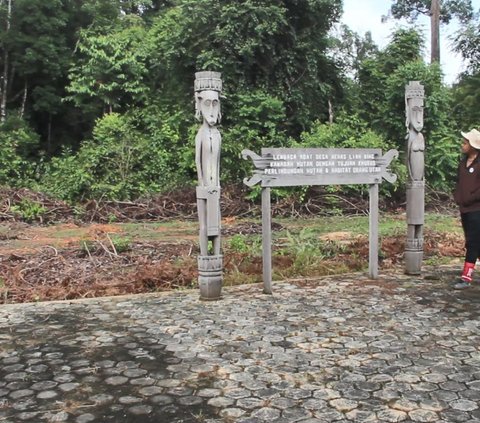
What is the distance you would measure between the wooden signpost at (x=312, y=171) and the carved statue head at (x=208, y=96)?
20.9 inches

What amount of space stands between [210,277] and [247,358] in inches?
81.4

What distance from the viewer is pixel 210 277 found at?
6.34 metres

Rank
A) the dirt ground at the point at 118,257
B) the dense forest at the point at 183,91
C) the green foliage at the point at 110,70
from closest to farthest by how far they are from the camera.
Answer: the dirt ground at the point at 118,257
the dense forest at the point at 183,91
the green foliage at the point at 110,70

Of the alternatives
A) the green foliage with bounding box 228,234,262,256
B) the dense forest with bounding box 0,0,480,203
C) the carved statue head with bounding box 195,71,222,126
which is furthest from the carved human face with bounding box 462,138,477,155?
the dense forest with bounding box 0,0,480,203

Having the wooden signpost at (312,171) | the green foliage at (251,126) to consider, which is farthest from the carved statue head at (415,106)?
the green foliage at (251,126)

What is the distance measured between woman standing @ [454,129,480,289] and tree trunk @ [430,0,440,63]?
19021 millimetres

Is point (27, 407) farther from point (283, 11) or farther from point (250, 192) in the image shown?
point (283, 11)

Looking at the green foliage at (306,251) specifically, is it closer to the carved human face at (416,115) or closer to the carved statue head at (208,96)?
the carved human face at (416,115)

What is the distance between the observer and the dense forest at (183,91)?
54.3 ft

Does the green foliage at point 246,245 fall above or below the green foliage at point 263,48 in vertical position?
below

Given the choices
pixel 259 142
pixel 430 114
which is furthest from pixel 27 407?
pixel 430 114

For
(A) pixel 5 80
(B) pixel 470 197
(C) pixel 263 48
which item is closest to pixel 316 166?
(B) pixel 470 197

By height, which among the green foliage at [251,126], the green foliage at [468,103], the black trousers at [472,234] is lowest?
the black trousers at [472,234]

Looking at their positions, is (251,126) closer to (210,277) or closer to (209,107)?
(209,107)
